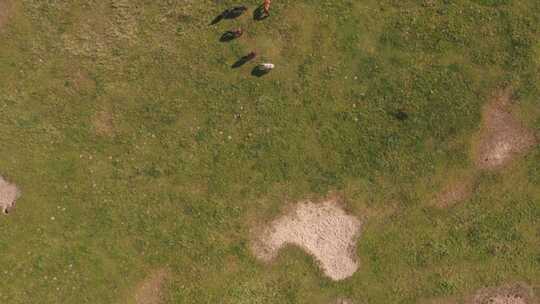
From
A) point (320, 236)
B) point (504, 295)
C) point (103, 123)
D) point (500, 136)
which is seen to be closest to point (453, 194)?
point (500, 136)

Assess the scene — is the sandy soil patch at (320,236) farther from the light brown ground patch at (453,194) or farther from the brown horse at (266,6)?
the brown horse at (266,6)

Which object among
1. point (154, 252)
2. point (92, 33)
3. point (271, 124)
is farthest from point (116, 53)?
point (154, 252)

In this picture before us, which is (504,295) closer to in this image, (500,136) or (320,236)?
(500,136)

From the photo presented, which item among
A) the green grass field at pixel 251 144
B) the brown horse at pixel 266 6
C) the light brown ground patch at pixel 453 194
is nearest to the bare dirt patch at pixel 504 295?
the green grass field at pixel 251 144

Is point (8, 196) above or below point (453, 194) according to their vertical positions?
above

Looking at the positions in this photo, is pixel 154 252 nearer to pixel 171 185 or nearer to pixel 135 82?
pixel 171 185

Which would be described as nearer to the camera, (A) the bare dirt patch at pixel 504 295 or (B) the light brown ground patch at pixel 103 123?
(A) the bare dirt patch at pixel 504 295

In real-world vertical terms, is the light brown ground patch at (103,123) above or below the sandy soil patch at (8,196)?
above
